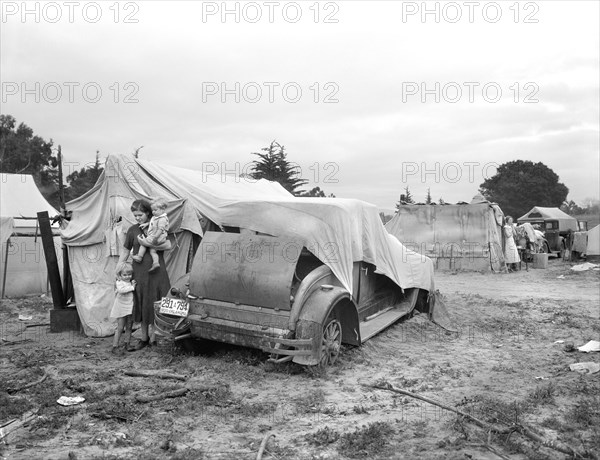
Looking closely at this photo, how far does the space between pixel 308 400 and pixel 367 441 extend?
1.12 m

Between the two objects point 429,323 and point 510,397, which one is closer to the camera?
point 510,397

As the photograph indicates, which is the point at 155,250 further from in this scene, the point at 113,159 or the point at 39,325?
the point at 39,325

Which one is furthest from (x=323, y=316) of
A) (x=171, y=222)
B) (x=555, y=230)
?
(x=555, y=230)

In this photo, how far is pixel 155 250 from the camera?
22.5 ft

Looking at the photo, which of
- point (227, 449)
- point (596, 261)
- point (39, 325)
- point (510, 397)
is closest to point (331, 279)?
point (510, 397)

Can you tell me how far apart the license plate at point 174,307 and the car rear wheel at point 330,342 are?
1.63m

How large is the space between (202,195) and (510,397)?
17.3 feet

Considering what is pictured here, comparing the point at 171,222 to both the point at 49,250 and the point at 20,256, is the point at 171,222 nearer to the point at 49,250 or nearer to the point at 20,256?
the point at 49,250

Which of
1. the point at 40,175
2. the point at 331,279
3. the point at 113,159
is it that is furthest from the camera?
the point at 40,175

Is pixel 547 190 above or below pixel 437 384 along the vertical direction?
above

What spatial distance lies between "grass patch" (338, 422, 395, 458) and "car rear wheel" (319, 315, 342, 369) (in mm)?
1595

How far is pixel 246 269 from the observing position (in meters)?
5.94

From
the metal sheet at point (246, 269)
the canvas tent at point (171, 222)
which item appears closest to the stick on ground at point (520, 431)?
the metal sheet at point (246, 269)

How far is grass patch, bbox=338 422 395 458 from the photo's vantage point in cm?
377
